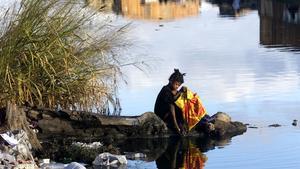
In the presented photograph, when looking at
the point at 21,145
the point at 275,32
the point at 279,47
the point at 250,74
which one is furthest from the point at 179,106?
the point at 275,32

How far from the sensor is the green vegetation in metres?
12.0

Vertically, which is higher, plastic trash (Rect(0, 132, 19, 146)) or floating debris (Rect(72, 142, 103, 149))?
plastic trash (Rect(0, 132, 19, 146))

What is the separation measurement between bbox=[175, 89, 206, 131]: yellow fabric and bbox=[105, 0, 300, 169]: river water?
2.10 ft

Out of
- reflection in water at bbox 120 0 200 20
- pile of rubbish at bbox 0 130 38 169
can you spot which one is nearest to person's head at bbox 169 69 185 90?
pile of rubbish at bbox 0 130 38 169

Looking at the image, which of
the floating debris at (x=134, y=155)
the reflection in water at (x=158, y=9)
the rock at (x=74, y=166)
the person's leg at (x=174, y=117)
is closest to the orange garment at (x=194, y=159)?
the floating debris at (x=134, y=155)

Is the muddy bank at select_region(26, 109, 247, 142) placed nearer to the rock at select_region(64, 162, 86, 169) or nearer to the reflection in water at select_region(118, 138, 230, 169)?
the reflection in water at select_region(118, 138, 230, 169)

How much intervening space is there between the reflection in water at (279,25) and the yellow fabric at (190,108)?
54.2ft

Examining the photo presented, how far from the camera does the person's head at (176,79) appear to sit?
12.4m

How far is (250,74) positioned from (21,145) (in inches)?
446

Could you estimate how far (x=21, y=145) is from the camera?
9891mm

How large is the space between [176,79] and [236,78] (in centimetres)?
754

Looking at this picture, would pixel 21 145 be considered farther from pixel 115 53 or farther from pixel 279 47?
pixel 279 47

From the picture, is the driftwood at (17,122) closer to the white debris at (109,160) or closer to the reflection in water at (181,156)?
the white debris at (109,160)

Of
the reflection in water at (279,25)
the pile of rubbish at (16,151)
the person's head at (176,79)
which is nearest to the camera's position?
the pile of rubbish at (16,151)
